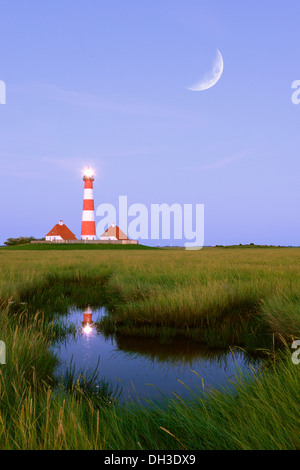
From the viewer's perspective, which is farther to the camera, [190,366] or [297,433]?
[190,366]

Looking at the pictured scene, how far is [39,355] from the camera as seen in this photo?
335 centimetres

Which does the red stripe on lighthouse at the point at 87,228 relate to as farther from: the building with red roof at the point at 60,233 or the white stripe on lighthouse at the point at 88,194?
the building with red roof at the point at 60,233

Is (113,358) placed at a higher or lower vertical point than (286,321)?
lower

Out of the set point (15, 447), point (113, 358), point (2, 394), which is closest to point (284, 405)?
point (15, 447)

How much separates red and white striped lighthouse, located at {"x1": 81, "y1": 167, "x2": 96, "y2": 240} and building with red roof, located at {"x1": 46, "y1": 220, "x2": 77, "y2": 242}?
32.8 feet

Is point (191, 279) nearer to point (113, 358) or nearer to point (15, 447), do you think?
point (113, 358)

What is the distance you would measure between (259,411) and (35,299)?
22.6ft

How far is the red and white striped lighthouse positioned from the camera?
54.9m

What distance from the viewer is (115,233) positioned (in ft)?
224

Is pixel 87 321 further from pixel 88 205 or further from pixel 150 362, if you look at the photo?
pixel 88 205

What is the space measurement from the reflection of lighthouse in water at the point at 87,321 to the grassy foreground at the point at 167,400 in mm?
382

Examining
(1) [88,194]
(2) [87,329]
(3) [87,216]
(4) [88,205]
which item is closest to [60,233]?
(3) [87,216]

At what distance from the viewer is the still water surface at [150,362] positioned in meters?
3.40

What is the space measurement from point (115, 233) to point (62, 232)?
11006 mm
